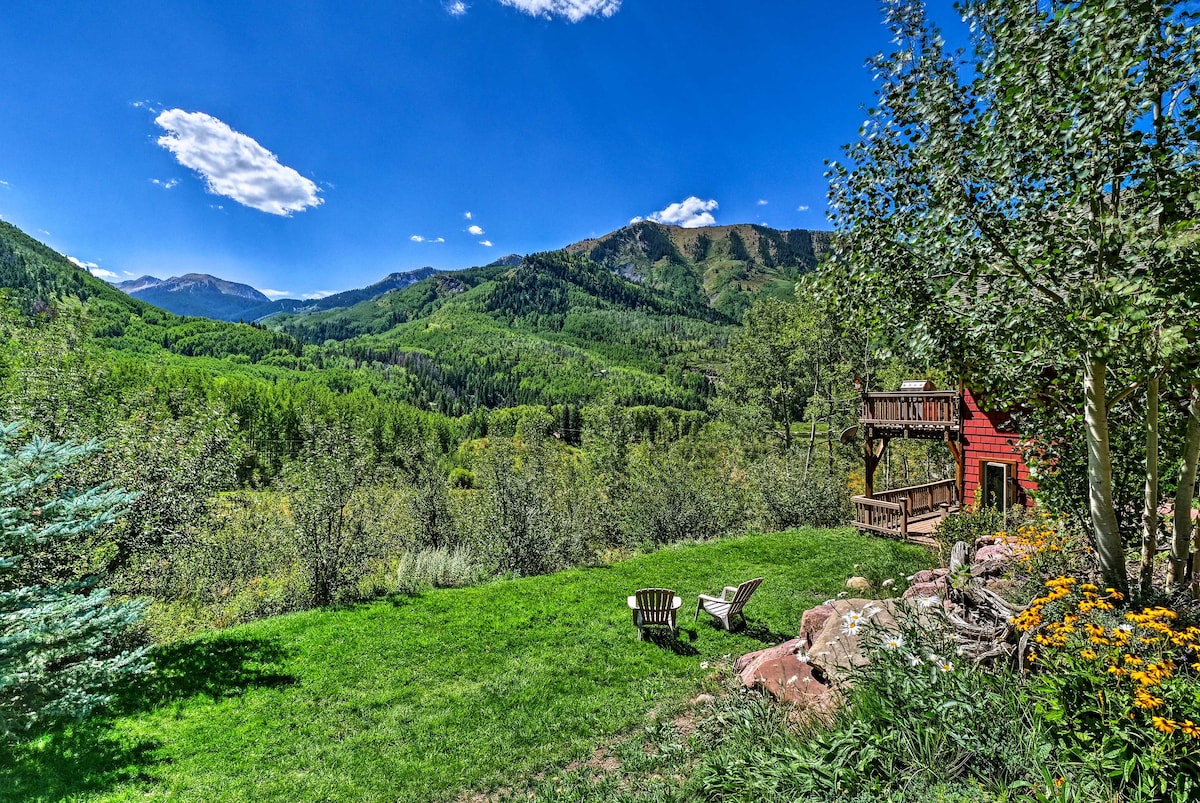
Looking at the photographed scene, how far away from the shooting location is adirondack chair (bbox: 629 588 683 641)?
8.26 metres

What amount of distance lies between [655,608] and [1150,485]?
249 inches

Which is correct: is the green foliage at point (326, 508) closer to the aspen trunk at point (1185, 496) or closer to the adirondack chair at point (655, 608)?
the adirondack chair at point (655, 608)

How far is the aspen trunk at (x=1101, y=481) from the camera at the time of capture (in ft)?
12.5

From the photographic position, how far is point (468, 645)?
841 cm

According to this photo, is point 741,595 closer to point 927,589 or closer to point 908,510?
point 927,589

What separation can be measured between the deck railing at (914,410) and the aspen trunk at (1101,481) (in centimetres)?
1049

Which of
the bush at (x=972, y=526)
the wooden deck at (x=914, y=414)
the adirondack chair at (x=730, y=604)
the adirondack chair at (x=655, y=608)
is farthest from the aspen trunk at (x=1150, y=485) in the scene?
the wooden deck at (x=914, y=414)

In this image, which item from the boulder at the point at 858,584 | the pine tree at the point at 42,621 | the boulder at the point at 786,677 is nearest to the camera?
the pine tree at the point at 42,621

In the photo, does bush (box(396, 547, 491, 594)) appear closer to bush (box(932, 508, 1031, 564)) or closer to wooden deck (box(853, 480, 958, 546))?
bush (box(932, 508, 1031, 564))

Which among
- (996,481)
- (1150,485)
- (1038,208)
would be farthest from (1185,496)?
(996,481)

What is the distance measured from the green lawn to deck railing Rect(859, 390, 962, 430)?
15.9 ft

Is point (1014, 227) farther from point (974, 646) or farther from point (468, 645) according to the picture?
point (468, 645)

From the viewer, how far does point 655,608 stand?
8352 mm

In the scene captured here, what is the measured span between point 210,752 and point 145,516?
14.4 feet
